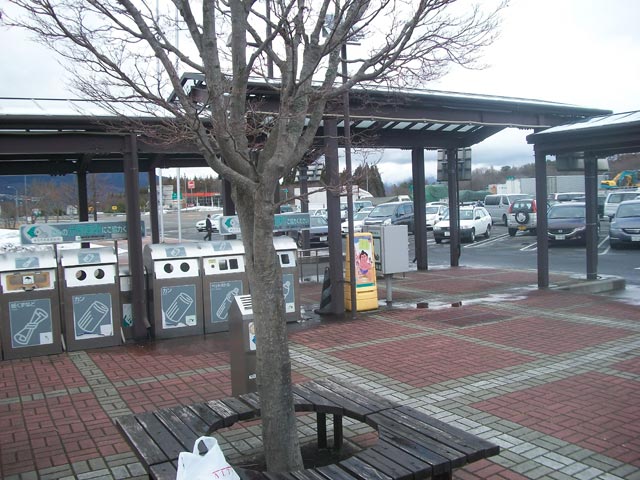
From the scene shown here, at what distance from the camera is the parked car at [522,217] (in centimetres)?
2782

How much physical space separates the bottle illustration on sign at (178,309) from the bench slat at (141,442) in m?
4.83

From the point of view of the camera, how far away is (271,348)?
3.96 meters

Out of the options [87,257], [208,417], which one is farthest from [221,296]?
[208,417]

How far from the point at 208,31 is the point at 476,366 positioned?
4.82 metres

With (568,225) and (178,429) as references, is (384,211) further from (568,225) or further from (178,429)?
(178,429)

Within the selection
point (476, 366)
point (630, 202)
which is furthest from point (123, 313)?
point (630, 202)

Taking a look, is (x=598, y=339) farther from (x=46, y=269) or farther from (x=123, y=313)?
(x=46, y=269)

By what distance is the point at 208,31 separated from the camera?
4.00 metres

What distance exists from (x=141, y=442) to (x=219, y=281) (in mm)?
5624

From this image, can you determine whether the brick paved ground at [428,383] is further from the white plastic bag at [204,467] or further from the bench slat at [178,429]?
the white plastic bag at [204,467]

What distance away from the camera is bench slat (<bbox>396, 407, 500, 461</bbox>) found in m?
3.67

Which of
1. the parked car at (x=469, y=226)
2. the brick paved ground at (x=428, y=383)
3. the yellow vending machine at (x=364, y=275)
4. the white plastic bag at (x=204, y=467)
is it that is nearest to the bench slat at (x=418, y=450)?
the brick paved ground at (x=428, y=383)

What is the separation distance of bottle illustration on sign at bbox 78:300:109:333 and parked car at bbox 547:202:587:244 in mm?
17047

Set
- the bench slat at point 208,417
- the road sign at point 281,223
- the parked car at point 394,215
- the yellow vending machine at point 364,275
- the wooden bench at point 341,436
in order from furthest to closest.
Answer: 1. the parked car at point 394,215
2. the yellow vending machine at point 364,275
3. the road sign at point 281,223
4. the bench slat at point 208,417
5. the wooden bench at point 341,436
